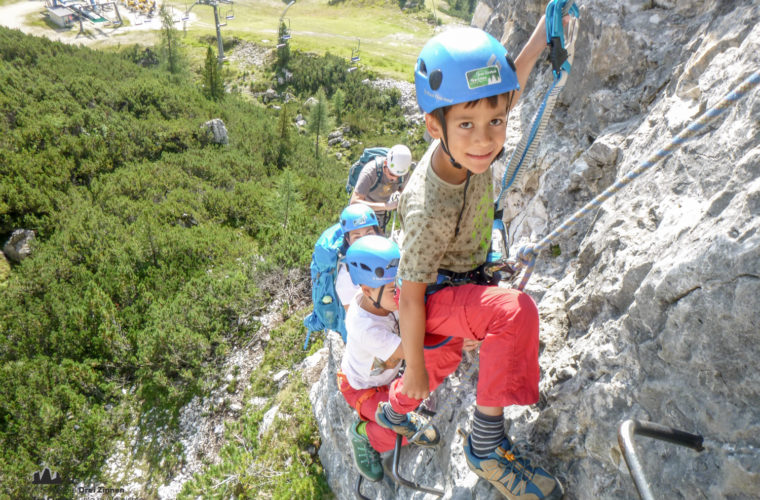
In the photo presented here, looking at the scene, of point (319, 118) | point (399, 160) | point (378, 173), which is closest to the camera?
point (399, 160)

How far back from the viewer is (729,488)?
65.5 inches

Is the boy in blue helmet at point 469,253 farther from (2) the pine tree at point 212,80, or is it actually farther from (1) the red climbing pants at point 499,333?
(2) the pine tree at point 212,80

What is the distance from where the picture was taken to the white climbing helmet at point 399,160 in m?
7.01

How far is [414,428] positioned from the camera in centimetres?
375

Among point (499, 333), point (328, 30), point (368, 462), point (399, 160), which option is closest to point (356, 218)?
point (399, 160)

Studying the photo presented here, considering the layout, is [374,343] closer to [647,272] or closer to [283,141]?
[647,272]

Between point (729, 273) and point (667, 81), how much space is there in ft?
7.17

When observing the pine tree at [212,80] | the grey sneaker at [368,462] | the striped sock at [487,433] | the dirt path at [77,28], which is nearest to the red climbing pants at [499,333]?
the striped sock at [487,433]

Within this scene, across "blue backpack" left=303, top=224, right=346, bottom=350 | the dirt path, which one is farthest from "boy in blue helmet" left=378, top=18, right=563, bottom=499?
the dirt path

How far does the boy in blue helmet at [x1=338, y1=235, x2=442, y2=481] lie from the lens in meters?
3.66

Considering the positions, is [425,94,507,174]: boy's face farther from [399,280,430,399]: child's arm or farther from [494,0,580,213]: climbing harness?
[399,280,430,399]: child's arm

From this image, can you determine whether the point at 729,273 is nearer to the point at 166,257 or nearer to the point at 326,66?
the point at 166,257

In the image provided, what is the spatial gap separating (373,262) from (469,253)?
119 cm

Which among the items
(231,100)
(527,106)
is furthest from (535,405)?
(231,100)
